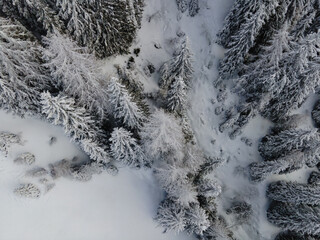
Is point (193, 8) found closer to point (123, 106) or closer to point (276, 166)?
point (123, 106)

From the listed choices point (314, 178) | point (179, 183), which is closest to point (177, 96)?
point (179, 183)

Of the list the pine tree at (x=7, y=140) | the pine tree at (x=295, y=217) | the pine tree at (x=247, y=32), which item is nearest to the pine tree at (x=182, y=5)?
the pine tree at (x=247, y=32)

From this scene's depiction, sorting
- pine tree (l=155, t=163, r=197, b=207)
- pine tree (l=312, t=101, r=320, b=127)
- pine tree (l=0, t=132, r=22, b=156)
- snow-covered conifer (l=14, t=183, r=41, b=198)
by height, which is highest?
pine tree (l=312, t=101, r=320, b=127)

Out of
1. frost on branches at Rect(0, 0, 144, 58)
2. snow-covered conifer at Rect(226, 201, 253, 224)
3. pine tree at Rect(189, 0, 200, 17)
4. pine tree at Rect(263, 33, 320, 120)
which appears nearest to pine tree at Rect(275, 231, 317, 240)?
snow-covered conifer at Rect(226, 201, 253, 224)

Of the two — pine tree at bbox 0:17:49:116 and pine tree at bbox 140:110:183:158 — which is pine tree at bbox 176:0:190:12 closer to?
pine tree at bbox 140:110:183:158

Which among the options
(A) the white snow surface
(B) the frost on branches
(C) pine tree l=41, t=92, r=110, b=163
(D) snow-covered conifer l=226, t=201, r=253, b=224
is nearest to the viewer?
(C) pine tree l=41, t=92, r=110, b=163
